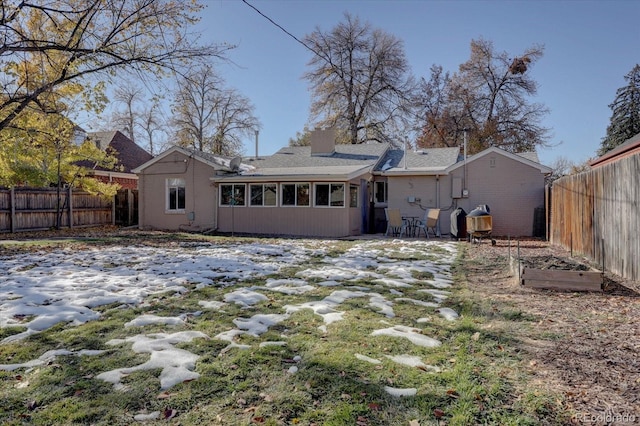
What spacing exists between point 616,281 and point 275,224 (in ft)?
36.5

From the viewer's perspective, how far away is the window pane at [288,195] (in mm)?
14594

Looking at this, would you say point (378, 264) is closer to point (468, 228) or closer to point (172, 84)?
point (468, 228)

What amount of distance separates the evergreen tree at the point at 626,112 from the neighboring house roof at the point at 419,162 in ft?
66.7

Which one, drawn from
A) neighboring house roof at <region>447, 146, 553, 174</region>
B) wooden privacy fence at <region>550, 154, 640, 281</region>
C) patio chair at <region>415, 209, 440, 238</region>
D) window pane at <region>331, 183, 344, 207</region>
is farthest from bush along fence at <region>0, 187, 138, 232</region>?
wooden privacy fence at <region>550, 154, 640, 281</region>

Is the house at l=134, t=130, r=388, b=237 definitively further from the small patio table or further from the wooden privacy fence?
the wooden privacy fence

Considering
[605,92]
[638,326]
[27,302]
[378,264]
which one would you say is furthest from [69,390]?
[605,92]

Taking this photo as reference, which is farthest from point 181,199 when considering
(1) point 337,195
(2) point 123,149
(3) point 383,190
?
(2) point 123,149

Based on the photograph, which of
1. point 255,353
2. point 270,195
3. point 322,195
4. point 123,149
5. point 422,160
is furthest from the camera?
point 123,149

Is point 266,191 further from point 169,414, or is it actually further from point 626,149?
point 169,414

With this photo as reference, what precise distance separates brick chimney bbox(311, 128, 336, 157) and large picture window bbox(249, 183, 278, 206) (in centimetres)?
366

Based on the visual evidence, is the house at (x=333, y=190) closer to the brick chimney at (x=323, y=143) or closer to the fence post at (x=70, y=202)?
the brick chimney at (x=323, y=143)

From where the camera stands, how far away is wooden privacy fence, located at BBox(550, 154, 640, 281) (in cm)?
541

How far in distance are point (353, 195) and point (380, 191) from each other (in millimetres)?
2329

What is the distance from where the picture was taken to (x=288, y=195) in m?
14.7
